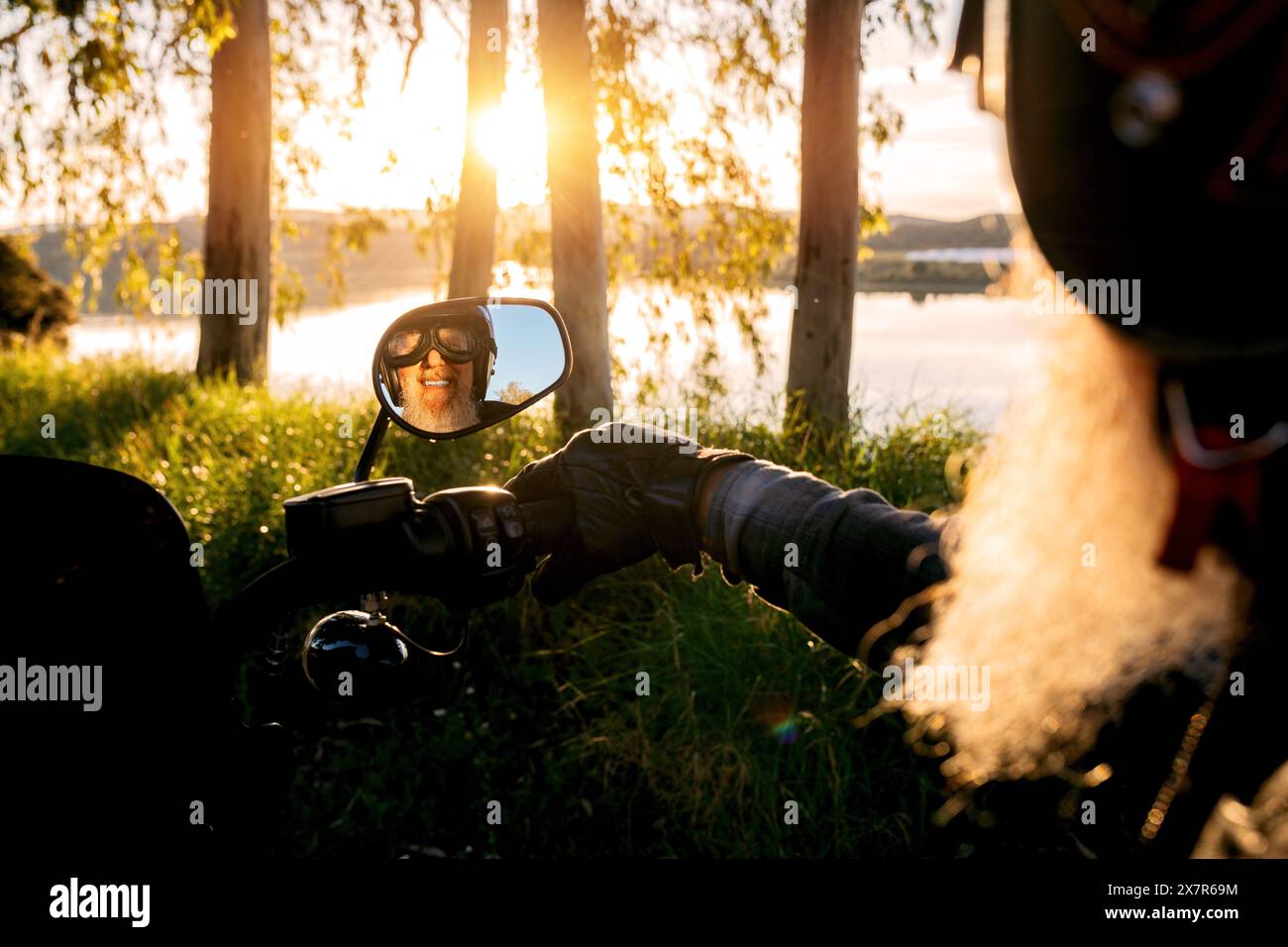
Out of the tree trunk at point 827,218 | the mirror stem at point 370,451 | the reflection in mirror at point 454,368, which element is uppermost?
the tree trunk at point 827,218

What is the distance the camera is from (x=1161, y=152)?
66 centimetres

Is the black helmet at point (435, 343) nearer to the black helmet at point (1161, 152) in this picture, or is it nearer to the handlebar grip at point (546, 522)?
the handlebar grip at point (546, 522)

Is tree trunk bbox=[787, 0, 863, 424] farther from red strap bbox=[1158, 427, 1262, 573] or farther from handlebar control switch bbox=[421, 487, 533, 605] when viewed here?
red strap bbox=[1158, 427, 1262, 573]

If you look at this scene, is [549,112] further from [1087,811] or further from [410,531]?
[410,531]

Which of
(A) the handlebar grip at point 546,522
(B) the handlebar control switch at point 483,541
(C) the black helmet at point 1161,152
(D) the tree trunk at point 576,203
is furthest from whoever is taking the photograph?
(D) the tree trunk at point 576,203

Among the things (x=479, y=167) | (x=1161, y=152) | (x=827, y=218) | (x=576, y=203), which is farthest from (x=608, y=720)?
(x=479, y=167)

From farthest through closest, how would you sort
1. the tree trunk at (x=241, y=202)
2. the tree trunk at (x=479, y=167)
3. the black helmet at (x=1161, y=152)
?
1. the tree trunk at (x=241, y=202)
2. the tree trunk at (x=479, y=167)
3. the black helmet at (x=1161, y=152)

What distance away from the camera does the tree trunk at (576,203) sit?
568 centimetres

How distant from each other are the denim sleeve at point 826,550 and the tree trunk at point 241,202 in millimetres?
8373

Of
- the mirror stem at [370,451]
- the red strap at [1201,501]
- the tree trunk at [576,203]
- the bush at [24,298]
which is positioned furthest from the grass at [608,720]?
the bush at [24,298]

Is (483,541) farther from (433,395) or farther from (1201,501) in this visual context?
(1201,501)

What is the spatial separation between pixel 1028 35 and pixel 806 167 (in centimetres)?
562

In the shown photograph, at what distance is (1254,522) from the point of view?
82 centimetres
